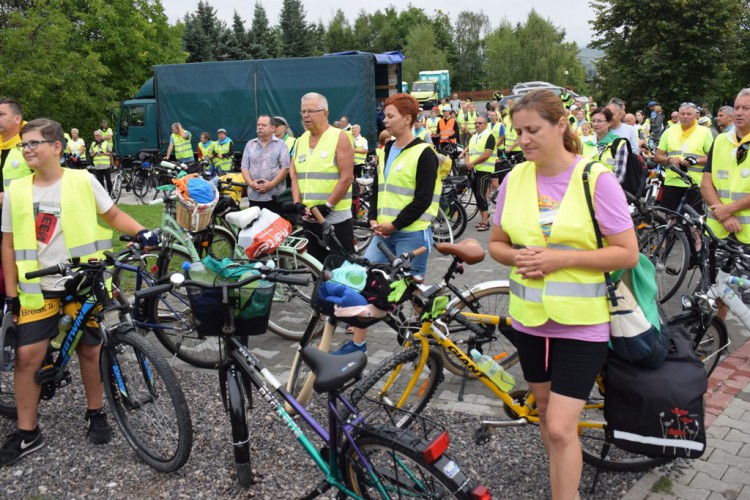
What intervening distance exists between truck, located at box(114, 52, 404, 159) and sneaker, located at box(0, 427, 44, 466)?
13951mm

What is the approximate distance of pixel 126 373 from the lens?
12.1 ft

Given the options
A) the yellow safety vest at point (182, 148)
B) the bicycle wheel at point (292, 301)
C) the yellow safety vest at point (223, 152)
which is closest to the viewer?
the bicycle wheel at point (292, 301)

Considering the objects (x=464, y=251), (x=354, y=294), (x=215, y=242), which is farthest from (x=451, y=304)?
(x=215, y=242)

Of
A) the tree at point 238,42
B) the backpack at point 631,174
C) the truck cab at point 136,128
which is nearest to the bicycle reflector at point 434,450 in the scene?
the backpack at point 631,174

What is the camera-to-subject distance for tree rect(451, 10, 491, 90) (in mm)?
86250

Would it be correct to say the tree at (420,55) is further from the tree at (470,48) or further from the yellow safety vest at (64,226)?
the yellow safety vest at (64,226)

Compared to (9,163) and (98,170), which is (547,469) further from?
(98,170)

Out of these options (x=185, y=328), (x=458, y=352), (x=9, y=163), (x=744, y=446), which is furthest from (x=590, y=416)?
(x=9, y=163)

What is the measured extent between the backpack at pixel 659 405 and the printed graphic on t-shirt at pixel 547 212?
0.68 meters

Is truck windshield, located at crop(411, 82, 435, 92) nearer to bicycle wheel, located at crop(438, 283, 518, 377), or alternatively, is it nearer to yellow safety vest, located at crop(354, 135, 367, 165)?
yellow safety vest, located at crop(354, 135, 367, 165)

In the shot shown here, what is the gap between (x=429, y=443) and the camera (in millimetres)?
2531

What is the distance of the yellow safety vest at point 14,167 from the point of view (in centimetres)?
462

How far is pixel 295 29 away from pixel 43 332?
62.0 meters

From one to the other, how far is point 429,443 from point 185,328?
2.56m
